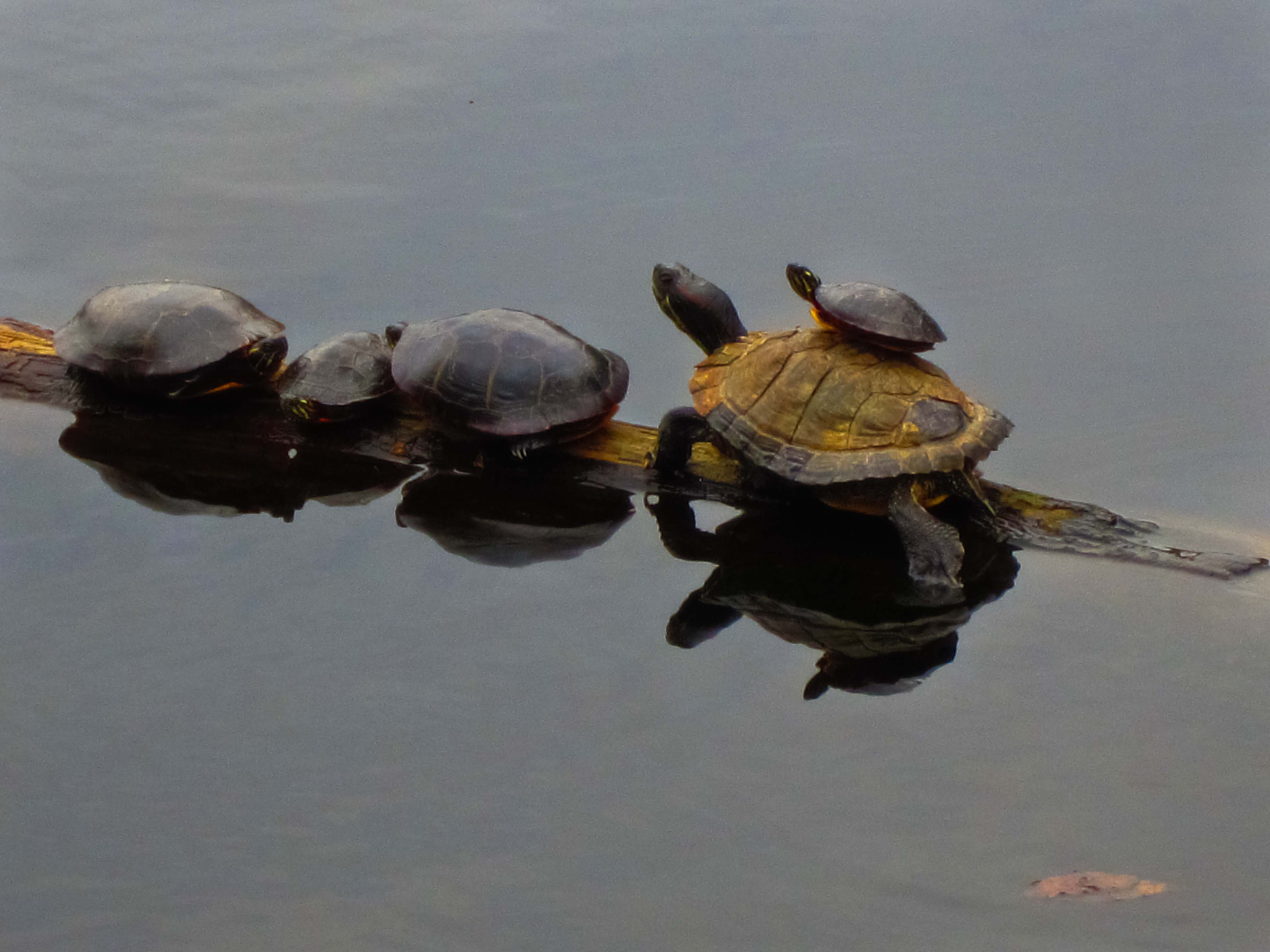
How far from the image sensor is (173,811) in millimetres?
3963

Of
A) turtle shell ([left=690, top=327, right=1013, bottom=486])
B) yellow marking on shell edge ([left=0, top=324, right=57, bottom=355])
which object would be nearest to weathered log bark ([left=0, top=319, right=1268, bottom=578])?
yellow marking on shell edge ([left=0, top=324, right=57, bottom=355])

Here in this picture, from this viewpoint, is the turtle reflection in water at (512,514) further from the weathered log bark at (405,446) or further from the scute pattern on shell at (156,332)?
the scute pattern on shell at (156,332)

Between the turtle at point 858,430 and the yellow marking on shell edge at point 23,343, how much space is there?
3.16m

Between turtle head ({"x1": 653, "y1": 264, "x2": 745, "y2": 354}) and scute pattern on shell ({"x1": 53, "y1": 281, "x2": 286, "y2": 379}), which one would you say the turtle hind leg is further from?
scute pattern on shell ({"x1": 53, "y1": 281, "x2": 286, "y2": 379})

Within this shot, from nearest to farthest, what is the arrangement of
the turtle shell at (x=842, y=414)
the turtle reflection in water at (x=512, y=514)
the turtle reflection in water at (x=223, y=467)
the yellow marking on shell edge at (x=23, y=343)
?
the turtle shell at (x=842, y=414) → the turtle reflection in water at (x=512, y=514) → the turtle reflection in water at (x=223, y=467) → the yellow marking on shell edge at (x=23, y=343)

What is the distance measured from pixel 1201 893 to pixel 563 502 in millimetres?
2944

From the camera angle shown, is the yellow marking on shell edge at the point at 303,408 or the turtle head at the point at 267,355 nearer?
the yellow marking on shell edge at the point at 303,408

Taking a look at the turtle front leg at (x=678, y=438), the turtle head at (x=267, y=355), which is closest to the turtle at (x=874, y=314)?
the turtle front leg at (x=678, y=438)

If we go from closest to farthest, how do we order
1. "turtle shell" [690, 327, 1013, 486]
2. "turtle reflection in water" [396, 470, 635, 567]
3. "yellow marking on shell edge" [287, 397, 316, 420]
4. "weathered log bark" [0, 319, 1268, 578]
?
"turtle shell" [690, 327, 1013, 486] < "weathered log bark" [0, 319, 1268, 578] < "turtle reflection in water" [396, 470, 635, 567] < "yellow marking on shell edge" [287, 397, 316, 420]

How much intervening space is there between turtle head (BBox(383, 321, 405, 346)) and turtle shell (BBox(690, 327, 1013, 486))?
1.46 m

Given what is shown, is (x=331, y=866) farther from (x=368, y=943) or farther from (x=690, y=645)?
(x=690, y=645)

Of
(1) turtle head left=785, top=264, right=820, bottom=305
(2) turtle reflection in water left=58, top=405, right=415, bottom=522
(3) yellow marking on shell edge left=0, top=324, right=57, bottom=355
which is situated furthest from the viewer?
(3) yellow marking on shell edge left=0, top=324, right=57, bottom=355

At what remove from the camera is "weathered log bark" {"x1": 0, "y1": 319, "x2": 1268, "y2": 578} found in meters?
5.14

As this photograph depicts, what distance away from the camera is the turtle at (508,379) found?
5258 mm
